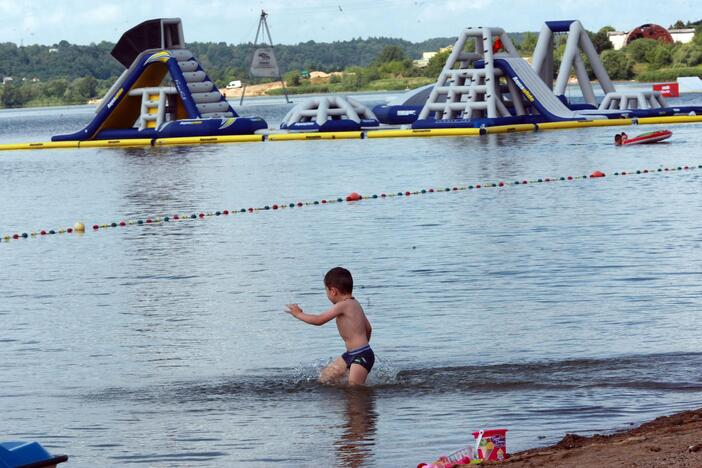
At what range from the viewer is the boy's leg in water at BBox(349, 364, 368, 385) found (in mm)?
11820

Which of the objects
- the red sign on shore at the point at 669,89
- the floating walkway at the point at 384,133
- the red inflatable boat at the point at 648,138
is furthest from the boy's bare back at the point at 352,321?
the red sign on shore at the point at 669,89

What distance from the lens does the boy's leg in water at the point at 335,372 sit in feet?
39.4

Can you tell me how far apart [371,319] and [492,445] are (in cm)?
690

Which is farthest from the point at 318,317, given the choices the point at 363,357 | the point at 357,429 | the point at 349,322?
the point at 357,429

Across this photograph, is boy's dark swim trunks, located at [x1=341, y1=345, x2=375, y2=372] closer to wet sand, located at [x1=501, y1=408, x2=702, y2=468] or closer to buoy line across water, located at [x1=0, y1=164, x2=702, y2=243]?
wet sand, located at [x1=501, y1=408, x2=702, y2=468]

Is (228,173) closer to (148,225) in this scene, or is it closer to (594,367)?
(148,225)

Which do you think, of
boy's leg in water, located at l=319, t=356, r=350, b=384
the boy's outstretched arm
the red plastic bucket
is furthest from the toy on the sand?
boy's leg in water, located at l=319, t=356, r=350, b=384

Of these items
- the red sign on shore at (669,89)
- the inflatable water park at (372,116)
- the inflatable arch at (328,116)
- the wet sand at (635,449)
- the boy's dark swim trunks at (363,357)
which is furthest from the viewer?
the red sign on shore at (669,89)

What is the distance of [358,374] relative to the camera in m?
11.8

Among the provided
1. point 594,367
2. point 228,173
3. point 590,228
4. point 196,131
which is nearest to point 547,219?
point 590,228

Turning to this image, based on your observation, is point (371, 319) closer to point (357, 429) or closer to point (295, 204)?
point (357, 429)

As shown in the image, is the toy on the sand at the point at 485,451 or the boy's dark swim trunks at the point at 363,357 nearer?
the toy on the sand at the point at 485,451

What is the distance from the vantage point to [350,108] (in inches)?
2421

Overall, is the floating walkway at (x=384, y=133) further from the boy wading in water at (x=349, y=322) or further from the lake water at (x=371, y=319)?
the boy wading in water at (x=349, y=322)
